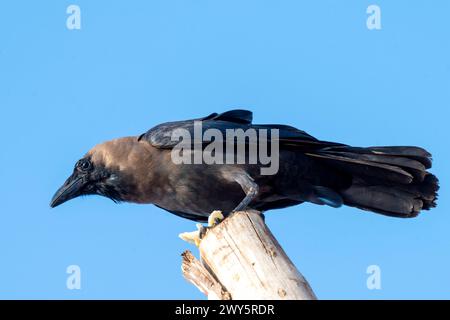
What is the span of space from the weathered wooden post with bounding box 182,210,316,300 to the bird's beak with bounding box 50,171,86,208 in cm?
273

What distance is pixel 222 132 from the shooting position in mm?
8398

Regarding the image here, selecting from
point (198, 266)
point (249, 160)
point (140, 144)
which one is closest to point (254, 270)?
point (198, 266)

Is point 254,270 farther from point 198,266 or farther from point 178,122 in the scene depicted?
point 178,122

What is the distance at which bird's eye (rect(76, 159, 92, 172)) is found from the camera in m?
8.84

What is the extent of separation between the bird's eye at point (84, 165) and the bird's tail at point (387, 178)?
2.43m

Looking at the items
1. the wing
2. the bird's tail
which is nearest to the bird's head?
the wing

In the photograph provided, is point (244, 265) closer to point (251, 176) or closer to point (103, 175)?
point (251, 176)

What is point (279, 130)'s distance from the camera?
334 inches

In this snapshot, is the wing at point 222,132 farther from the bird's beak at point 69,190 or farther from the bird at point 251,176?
the bird's beak at point 69,190

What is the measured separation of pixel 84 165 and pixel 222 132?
5.32ft

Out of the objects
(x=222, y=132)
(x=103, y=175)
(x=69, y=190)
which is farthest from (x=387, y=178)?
(x=69, y=190)

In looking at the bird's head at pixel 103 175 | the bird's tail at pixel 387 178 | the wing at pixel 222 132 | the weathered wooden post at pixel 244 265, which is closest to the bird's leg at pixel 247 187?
the wing at pixel 222 132

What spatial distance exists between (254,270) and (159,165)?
3.00 meters

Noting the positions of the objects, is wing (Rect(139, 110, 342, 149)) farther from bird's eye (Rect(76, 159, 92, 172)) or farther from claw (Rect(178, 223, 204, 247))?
claw (Rect(178, 223, 204, 247))
